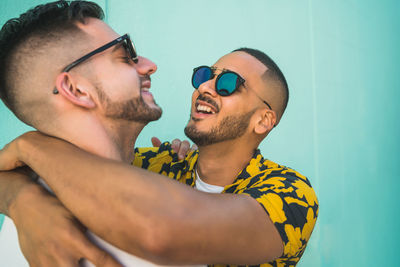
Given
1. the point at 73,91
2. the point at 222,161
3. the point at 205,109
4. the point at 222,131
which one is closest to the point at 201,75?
the point at 205,109

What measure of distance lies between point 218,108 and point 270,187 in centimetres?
72

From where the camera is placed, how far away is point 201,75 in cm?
211

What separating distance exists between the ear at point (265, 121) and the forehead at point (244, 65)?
24cm

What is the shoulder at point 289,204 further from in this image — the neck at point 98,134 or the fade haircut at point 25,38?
the fade haircut at point 25,38

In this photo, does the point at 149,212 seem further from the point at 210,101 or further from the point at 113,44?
the point at 210,101

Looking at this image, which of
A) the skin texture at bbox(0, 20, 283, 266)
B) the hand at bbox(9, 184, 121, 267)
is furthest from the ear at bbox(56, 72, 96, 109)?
the hand at bbox(9, 184, 121, 267)

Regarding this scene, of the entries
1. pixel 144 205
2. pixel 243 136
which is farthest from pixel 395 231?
pixel 144 205

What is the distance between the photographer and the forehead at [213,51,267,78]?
205cm

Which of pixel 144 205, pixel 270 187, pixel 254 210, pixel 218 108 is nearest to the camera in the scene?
pixel 144 205

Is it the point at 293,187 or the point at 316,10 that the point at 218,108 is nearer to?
the point at 293,187

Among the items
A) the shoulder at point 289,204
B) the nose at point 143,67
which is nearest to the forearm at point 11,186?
the nose at point 143,67

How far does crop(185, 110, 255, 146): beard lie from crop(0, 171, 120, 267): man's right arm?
0.95 meters

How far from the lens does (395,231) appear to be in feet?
12.6

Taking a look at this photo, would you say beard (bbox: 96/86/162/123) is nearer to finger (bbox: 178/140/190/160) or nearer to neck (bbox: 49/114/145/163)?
neck (bbox: 49/114/145/163)
